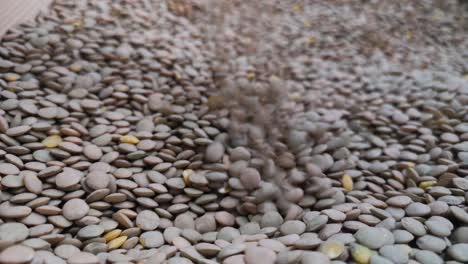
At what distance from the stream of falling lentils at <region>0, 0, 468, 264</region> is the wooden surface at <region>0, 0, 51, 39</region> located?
0.05m

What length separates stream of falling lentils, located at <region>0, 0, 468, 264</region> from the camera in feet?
3.45

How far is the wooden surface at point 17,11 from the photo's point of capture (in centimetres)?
166

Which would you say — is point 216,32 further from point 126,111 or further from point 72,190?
point 72,190

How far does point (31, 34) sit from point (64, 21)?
201mm

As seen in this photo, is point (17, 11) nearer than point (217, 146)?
No

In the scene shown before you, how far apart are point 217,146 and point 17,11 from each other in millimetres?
1135

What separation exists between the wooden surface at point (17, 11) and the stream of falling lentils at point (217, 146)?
5cm

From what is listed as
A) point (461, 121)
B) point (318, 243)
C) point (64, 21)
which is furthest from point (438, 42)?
point (64, 21)

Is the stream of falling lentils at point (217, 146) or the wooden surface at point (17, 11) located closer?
the stream of falling lentils at point (217, 146)

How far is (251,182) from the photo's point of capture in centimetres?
129

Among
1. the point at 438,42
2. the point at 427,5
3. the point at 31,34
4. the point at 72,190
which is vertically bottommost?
the point at 72,190

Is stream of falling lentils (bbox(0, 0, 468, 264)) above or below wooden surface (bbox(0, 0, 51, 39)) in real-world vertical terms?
below

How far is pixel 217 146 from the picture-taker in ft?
4.61

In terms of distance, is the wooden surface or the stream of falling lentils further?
the wooden surface
